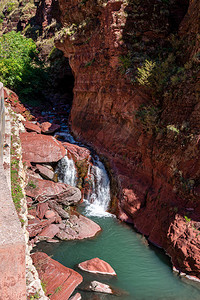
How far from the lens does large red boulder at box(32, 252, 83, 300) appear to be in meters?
5.87

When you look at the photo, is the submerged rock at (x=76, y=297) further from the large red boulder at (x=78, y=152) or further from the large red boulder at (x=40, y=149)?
the large red boulder at (x=78, y=152)

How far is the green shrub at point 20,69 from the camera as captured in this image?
65.3 feet

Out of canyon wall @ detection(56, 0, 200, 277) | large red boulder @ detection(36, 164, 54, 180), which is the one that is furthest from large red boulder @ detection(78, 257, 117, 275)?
large red boulder @ detection(36, 164, 54, 180)

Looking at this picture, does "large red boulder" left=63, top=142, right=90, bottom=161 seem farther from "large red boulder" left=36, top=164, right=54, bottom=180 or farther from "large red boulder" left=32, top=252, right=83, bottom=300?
"large red boulder" left=32, top=252, right=83, bottom=300

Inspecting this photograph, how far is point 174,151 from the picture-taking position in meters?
8.77

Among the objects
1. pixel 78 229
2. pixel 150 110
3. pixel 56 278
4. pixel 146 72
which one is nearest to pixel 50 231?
pixel 78 229

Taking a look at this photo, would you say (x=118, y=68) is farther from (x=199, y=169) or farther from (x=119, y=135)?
(x=199, y=169)

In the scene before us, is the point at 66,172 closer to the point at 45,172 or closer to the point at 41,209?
the point at 45,172

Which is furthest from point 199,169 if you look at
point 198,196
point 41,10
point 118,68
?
point 41,10

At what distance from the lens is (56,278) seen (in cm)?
622

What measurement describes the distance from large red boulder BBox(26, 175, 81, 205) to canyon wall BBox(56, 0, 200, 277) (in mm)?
2046

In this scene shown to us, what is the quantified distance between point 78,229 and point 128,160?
3.81 metres

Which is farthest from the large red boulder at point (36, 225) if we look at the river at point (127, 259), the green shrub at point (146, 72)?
the green shrub at point (146, 72)

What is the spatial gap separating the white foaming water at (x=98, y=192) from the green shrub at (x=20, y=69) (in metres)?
12.7
